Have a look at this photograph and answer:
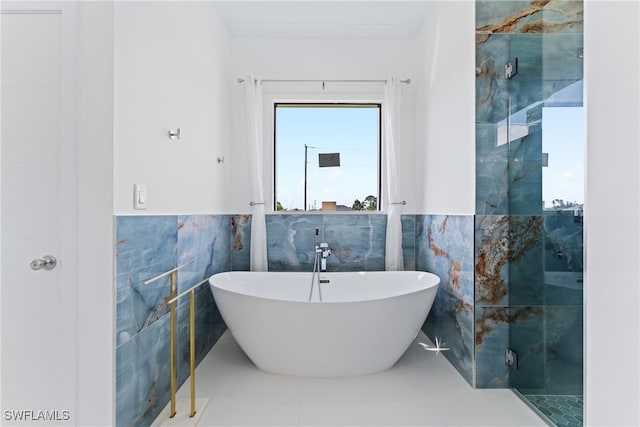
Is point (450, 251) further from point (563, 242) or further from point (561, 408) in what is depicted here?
point (561, 408)

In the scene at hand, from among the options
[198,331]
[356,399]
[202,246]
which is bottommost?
[356,399]

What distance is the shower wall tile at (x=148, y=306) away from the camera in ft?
4.52

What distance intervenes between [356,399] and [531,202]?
4.89 ft

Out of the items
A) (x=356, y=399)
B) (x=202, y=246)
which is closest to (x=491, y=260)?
(x=356, y=399)

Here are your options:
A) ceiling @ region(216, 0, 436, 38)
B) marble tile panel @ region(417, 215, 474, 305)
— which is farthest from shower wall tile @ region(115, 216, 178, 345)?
ceiling @ region(216, 0, 436, 38)

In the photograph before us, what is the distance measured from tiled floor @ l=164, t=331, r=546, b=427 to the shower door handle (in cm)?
103

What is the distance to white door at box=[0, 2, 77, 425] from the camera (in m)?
1.32

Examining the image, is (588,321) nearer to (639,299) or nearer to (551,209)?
(639,299)

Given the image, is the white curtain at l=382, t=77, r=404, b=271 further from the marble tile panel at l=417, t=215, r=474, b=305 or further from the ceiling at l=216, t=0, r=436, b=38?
the ceiling at l=216, t=0, r=436, b=38

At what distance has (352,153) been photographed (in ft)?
10.3

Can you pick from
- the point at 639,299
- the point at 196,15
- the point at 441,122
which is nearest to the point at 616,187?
the point at 639,299

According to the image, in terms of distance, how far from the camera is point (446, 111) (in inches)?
93.7

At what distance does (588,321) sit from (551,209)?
126 cm

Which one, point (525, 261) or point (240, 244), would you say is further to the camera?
point (240, 244)
